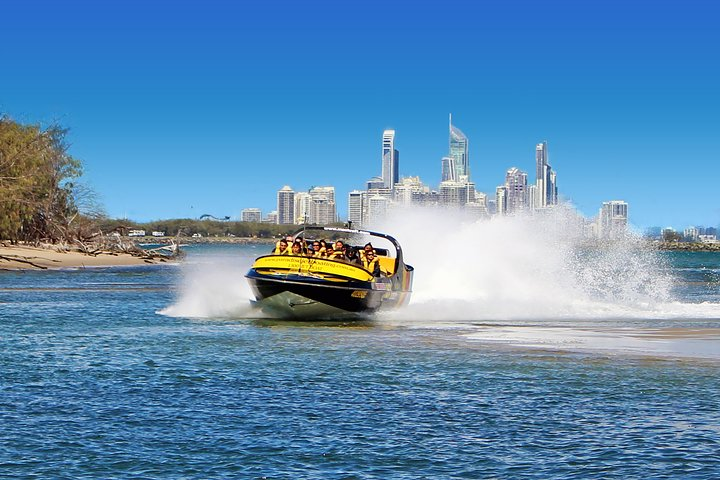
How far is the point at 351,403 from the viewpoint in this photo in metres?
18.3

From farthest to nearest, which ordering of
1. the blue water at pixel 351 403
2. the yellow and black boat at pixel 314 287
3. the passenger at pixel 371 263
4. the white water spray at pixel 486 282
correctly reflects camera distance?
the white water spray at pixel 486 282 < the passenger at pixel 371 263 < the yellow and black boat at pixel 314 287 < the blue water at pixel 351 403

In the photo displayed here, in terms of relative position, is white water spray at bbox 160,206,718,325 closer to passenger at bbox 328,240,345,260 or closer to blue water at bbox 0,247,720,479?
passenger at bbox 328,240,345,260

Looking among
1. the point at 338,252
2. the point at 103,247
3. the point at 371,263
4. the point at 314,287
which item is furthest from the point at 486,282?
the point at 103,247

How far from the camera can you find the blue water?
14.0 meters

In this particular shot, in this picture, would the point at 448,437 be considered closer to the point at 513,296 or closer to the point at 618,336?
the point at 618,336

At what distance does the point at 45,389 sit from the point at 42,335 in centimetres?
1030

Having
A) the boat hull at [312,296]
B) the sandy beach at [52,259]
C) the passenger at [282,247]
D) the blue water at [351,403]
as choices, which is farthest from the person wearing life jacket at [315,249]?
the sandy beach at [52,259]

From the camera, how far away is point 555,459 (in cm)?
1424

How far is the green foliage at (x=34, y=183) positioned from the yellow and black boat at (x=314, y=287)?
47.3 meters

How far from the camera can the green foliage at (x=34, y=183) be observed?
7656 centimetres

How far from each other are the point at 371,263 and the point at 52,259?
5553 cm

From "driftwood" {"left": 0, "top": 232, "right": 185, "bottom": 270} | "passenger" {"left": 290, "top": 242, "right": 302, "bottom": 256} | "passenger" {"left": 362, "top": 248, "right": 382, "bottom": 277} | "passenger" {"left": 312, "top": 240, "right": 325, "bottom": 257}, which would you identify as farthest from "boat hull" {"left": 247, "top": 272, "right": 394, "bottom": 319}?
"driftwood" {"left": 0, "top": 232, "right": 185, "bottom": 270}

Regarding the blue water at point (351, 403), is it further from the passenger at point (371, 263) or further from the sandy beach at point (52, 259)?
the sandy beach at point (52, 259)

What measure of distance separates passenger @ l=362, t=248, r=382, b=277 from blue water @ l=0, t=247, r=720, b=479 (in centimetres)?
199
